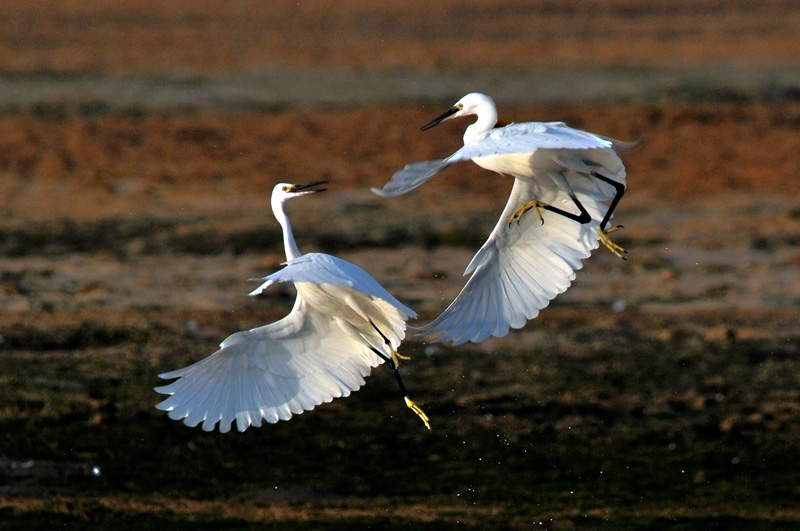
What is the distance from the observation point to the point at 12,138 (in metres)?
19.7

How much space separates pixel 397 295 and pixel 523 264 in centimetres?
484

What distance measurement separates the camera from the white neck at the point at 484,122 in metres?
7.26

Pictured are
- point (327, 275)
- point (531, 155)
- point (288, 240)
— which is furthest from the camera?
point (288, 240)

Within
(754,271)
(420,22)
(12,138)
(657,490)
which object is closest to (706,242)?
(754,271)

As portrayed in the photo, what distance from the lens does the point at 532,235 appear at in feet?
25.1

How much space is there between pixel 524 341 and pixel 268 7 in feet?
95.5

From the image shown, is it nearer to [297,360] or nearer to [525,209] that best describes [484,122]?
[525,209]

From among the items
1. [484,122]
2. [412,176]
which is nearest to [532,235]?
[484,122]

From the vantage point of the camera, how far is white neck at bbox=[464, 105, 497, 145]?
7.26 metres

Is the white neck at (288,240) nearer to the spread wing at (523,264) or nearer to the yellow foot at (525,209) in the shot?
the spread wing at (523,264)

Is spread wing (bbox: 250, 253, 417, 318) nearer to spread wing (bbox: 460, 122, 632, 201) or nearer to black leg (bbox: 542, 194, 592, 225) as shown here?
spread wing (bbox: 460, 122, 632, 201)

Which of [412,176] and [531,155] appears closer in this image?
[412,176]

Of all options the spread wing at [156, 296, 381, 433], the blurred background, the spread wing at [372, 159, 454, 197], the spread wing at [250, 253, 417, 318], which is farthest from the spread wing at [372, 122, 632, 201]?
the blurred background

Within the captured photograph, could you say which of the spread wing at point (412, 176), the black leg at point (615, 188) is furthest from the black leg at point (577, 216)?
the spread wing at point (412, 176)
